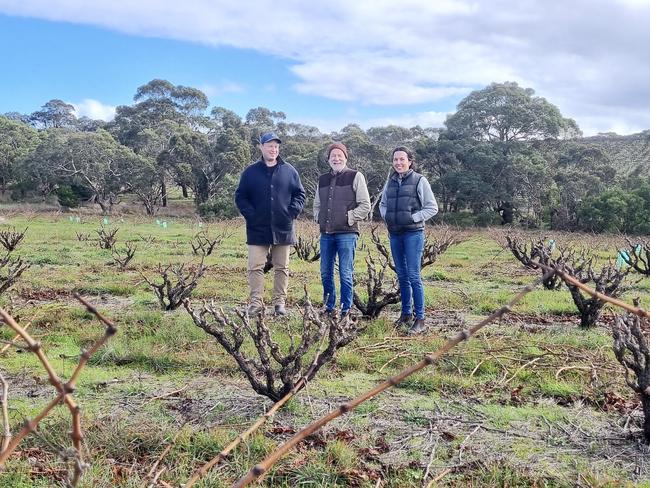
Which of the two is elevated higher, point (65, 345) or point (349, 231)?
point (349, 231)

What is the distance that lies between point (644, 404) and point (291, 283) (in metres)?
6.17

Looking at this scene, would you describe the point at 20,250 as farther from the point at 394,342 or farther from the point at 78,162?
the point at 78,162

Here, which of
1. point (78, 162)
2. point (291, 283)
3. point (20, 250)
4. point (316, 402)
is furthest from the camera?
point (78, 162)

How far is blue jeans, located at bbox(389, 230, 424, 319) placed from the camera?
16.0ft

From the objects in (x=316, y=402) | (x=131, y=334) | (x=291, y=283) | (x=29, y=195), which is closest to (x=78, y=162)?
(x=29, y=195)

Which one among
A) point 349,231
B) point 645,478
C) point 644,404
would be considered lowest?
point 645,478

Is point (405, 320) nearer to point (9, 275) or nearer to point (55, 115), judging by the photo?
point (9, 275)

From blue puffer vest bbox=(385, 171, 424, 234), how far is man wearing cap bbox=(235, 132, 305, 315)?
1002 millimetres

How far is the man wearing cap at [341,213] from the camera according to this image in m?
5.07

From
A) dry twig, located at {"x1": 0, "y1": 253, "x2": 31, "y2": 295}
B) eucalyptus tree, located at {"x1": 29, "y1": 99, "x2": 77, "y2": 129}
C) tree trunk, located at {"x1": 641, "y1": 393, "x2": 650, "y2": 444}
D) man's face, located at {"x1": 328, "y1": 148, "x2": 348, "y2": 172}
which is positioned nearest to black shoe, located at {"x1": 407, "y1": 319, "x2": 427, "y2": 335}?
man's face, located at {"x1": 328, "y1": 148, "x2": 348, "y2": 172}

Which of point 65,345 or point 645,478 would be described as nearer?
point 645,478

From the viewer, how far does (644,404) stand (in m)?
2.87

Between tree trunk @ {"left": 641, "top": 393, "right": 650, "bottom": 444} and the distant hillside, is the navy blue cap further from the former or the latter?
the distant hillside

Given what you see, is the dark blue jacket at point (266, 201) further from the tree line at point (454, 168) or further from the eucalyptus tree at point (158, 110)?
the eucalyptus tree at point (158, 110)
